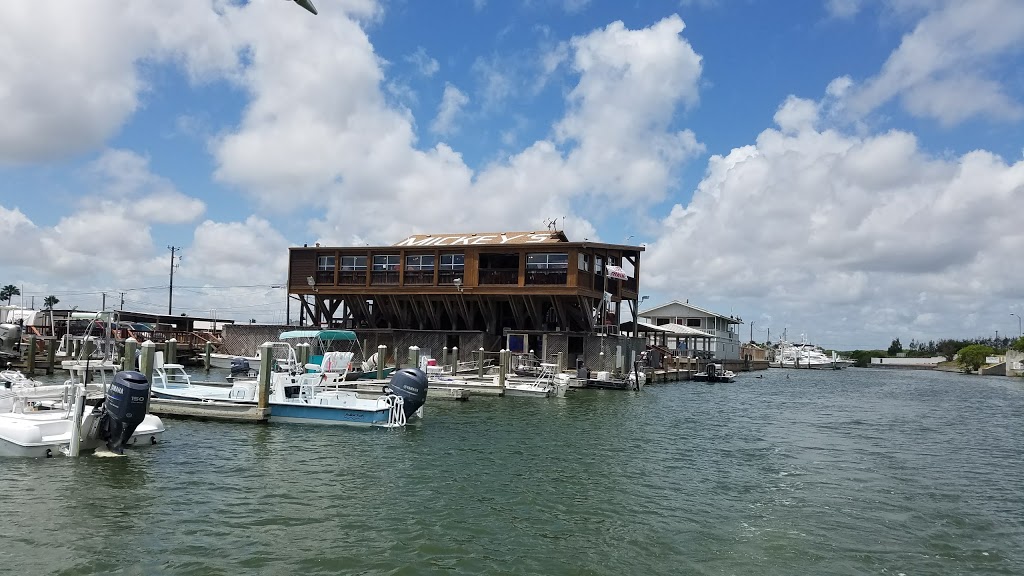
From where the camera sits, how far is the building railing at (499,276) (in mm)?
48219

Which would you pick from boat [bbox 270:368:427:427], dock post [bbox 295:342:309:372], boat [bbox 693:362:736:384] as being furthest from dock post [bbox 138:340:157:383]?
boat [bbox 693:362:736:384]

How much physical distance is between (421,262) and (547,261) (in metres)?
9.69

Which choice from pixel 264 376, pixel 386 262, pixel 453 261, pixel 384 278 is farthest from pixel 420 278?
pixel 264 376

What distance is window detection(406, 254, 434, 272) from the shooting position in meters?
50.5

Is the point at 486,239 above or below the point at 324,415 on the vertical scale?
above

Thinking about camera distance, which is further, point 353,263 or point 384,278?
point 353,263

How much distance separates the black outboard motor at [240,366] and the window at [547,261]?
66.5ft

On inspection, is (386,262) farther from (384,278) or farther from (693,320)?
(693,320)

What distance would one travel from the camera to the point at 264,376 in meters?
23.1

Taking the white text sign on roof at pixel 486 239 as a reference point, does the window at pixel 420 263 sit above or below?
below

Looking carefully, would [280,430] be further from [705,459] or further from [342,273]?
[342,273]

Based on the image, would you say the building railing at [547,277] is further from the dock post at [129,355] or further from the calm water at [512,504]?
the dock post at [129,355]

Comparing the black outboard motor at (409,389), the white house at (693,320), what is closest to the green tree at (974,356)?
the white house at (693,320)

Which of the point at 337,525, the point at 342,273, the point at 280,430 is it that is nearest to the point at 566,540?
the point at 337,525
